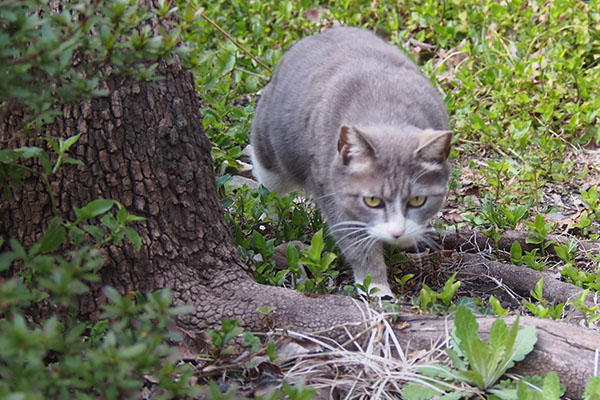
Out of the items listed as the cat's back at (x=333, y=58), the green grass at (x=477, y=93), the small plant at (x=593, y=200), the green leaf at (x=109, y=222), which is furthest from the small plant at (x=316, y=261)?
the small plant at (x=593, y=200)

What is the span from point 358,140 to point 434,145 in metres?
0.35

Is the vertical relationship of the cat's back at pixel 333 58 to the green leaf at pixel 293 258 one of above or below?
above

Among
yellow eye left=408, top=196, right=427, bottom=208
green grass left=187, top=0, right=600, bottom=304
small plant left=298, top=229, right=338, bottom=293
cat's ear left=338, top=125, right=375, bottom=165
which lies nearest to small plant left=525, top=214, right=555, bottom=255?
green grass left=187, top=0, right=600, bottom=304

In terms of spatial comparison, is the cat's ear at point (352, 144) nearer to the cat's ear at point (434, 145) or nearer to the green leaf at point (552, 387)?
→ the cat's ear at point (434, 145)

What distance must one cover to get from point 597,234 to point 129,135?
269 centimetres

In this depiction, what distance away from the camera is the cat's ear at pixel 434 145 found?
10.3 ft

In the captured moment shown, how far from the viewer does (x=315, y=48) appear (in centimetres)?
434

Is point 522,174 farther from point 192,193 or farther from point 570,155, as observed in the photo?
point 192,193

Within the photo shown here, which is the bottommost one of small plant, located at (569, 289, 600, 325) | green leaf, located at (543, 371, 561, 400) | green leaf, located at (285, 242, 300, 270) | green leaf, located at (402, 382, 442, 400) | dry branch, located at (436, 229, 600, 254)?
dry branch, located at (436, 229, 600, 254)

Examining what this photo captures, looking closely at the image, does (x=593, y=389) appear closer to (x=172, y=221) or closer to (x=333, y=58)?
(x=172, y=221)

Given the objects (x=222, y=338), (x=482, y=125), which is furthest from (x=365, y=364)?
(x=482, y=125)

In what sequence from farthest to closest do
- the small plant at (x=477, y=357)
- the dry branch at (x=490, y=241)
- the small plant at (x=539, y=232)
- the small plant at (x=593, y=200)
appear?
1. the small plant at (x=593, y=200)
2. the dry branch at (x=490, y=241)
3. the small plant at (x=539, y=232)
4. the small plant at (x=477, y=357)

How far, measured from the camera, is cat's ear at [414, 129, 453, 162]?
3141 millimetres

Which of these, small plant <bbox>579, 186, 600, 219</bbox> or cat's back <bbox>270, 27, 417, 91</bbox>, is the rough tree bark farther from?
small plant <bbox>579, 186, 600, 219</bbox>
